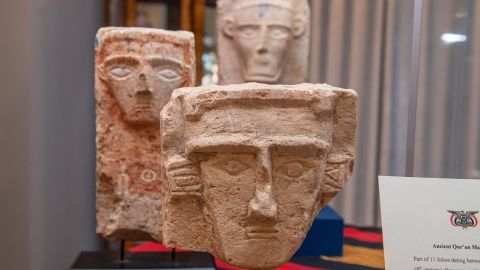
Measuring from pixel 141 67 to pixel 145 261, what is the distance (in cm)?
105

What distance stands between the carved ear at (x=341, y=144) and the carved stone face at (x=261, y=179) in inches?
2.9

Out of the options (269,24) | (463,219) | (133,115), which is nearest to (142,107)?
(133,115)

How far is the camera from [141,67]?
8.93 ft

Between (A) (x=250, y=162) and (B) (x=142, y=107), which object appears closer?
(A) (x=250, y=162)

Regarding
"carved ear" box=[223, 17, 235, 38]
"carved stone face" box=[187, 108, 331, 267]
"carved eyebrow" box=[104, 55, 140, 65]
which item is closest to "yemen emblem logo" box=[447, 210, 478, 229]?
"carved stone face" box=[187, 108, 331, 267]

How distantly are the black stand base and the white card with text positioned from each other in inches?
43.4

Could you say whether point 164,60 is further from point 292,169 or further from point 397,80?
point 397,80

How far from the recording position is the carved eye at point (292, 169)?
2006mm

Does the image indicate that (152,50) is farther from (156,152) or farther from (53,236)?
(53,236)

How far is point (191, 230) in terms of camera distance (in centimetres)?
212

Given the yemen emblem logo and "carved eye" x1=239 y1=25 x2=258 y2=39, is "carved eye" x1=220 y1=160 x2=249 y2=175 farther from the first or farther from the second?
"carved eye" x1=239 y1=25 x2=258 y2=39

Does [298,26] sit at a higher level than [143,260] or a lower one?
higher

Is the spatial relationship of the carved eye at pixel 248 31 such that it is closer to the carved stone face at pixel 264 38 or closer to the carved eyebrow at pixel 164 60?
the carved stone face at pixel 264 38

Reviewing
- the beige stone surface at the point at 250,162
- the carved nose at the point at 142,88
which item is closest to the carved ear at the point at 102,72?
the carved nose at the point at 142,88
